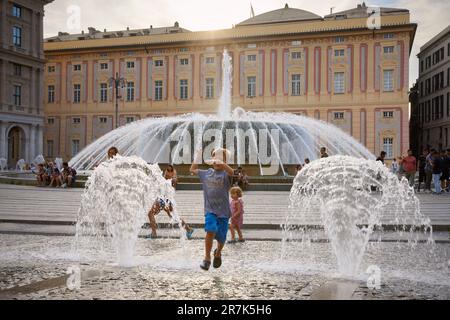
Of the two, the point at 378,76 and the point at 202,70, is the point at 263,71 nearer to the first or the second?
the point at 202,70

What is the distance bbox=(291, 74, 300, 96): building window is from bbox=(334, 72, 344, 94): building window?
120 inches

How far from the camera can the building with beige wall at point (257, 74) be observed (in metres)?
43.8

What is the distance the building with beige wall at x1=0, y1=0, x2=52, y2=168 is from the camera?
154ft

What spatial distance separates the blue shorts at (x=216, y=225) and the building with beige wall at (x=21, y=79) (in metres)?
44.0

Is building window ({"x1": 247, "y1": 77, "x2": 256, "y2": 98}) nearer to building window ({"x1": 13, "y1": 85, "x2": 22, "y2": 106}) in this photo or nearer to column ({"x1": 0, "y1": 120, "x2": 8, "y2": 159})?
building window ({"x1": 13, "y1": 85, "x2": 22, "y2": 106})

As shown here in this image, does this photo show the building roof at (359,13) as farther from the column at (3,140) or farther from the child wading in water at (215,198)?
the child wading in water at (215,198)

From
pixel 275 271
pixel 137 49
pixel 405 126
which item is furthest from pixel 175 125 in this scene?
pixel 137 49

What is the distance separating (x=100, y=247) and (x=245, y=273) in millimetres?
2817

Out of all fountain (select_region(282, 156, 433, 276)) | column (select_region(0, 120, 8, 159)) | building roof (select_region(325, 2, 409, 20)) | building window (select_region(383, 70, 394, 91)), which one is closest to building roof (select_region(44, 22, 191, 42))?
column (select_region(0, 120, 8, 159))

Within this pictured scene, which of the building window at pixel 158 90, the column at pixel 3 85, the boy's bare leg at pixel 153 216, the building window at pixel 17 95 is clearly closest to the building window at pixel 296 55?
the building window at pixel 158 90

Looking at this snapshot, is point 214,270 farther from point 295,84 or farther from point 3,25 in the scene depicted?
point 3,25

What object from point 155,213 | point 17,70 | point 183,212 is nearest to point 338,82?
point 17,70

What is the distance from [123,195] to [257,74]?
1599 inches

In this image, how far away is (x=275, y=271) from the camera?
19.6 ft
